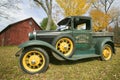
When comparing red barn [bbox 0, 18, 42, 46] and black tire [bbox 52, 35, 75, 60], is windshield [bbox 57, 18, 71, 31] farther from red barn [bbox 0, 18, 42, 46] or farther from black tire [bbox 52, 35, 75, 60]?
red barn [bbox 0, 18, 42, 46]

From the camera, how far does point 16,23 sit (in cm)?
3000

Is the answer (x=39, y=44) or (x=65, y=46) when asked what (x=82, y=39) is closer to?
(x=65, y=46)

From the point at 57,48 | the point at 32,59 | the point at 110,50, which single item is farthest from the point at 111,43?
the point at 32,59

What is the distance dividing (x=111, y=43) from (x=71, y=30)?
7.14ft

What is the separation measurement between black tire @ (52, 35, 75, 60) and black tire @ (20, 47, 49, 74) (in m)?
0.82

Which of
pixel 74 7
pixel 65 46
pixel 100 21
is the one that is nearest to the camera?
pixel 65 46

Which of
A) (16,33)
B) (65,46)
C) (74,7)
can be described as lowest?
(65,46)

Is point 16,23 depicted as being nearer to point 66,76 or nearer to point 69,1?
point 69,1

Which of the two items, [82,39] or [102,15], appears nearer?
[82,39]

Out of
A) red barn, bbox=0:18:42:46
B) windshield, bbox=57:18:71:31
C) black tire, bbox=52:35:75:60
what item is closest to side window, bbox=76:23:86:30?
windshield, bbox=57:18:71:31

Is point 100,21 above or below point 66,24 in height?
above

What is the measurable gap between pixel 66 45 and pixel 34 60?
1480 millimetres

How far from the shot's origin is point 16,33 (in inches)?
1168

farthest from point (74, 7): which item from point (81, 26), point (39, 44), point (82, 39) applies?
point (39, 44)
